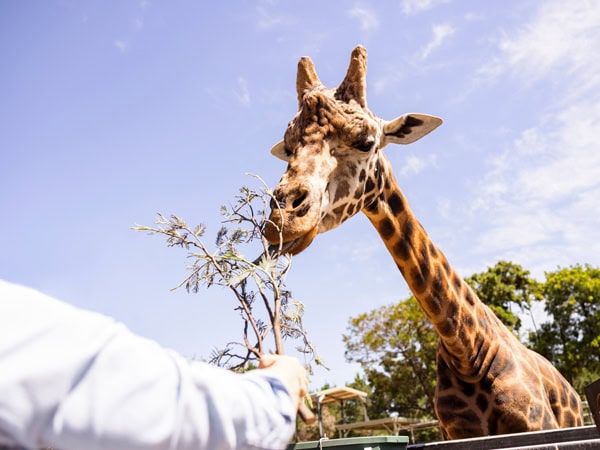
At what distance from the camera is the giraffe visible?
3961 millimetres

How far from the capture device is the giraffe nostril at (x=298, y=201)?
10.8 feet

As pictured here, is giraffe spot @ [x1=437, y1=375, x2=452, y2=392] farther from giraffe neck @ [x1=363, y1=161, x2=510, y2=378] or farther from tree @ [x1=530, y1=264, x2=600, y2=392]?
tree @ [x1=530, y1=264, x2=600, y2=392]

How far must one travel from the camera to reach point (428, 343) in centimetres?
2388

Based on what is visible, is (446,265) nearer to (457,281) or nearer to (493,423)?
(457,281)

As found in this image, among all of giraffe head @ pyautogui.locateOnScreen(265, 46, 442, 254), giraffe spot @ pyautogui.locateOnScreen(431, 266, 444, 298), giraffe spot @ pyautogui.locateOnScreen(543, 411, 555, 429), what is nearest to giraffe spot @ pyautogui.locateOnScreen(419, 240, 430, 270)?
giraffe spot @ pyautogui.locateOnScreen(431, 266, 444, 298)

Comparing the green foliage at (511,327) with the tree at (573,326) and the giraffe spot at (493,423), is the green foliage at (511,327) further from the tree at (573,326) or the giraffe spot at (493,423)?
the giraffe spot at (493,423)

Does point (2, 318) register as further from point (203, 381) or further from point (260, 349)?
point (260, 349)

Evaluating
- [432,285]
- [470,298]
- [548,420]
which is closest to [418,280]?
[432,285]

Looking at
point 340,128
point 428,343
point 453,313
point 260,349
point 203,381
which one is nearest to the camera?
point 203,381

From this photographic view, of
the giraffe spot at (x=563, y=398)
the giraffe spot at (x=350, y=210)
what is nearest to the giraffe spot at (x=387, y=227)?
the giraffe spot at (x=350, y=210)

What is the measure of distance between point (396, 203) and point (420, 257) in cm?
53

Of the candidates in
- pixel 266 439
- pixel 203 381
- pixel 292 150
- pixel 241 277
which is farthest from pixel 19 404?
pixel 292 150

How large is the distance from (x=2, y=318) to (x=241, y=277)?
0.89m

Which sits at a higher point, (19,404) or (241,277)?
(241,277)
